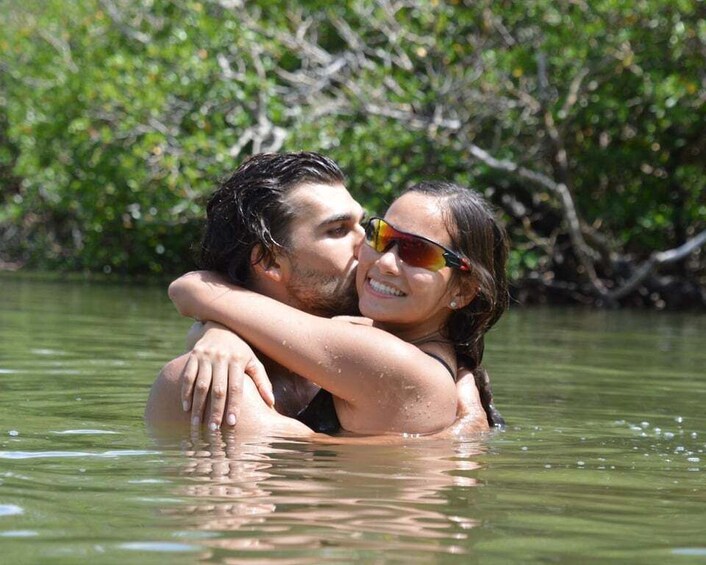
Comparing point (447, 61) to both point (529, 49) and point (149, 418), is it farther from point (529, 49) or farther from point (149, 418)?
point (149, 418)

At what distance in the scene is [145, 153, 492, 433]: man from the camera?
473 centimetres

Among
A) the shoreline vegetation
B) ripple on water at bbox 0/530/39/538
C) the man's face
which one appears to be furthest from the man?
the shoreline vegetation

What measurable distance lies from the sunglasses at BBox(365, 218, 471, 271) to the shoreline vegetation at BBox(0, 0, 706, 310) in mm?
10633

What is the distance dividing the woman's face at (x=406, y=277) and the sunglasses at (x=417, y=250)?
16mm

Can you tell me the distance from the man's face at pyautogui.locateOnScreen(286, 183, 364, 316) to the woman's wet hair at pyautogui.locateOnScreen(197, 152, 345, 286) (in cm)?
4

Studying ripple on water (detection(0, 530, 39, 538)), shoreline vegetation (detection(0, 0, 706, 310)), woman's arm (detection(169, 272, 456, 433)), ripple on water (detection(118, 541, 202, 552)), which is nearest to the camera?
ripple on water (detection(118, 541, 202, 552))

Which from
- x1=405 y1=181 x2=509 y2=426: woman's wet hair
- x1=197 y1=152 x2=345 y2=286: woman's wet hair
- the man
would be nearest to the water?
the man

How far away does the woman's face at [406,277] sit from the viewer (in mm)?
4512

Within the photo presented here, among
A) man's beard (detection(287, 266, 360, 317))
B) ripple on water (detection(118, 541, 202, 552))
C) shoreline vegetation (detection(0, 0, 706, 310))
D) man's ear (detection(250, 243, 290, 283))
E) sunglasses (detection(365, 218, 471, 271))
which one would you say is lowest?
ripple on water (detection(118, 541, 202, 552))

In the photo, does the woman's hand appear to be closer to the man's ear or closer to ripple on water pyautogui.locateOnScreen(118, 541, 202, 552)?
the man's ear

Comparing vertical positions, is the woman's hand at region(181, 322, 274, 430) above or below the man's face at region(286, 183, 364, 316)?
below

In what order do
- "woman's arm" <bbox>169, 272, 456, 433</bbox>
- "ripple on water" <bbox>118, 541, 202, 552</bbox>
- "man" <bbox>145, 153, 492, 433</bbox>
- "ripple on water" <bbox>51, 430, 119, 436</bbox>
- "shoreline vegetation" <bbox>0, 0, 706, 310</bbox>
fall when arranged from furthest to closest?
1. "shoreline vegetation" <bbox>0, 0, 706, 310</bbox>
2. "ripple on water" <bbox>51, 430, 119, 436</bbox>
3. "man" <bbox>145, 153, 492, 433</bbox>
4. "woman's arm" <bbox>169, 272, 456, 433</bbox>
5. "ripple on water" <bbox>118, 541, 202, 552</bbox>

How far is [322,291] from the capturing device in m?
4.83

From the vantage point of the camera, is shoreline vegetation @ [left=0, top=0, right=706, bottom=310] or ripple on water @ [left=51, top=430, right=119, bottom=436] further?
shoreline vegetation @ [left=0, top=0, right=706, bottom=310]
